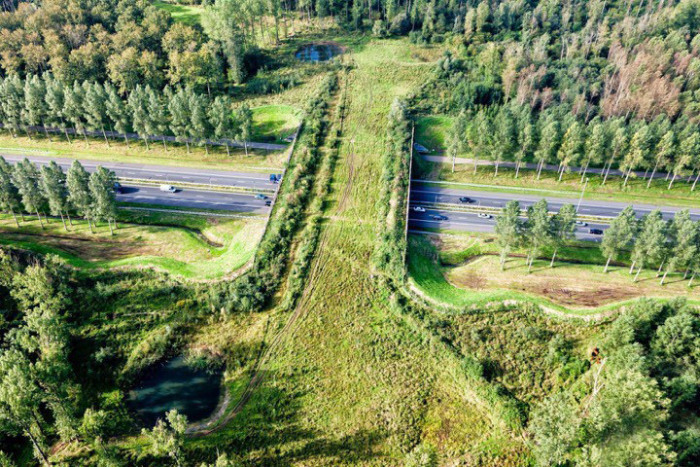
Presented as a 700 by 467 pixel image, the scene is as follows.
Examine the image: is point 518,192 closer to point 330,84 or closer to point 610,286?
point 610,286

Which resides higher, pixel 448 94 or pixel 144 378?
pixel 448 94

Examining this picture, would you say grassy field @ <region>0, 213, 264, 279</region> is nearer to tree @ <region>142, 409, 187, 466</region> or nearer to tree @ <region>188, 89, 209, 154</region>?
tree @ <region>188, 89, 209, 154</region>

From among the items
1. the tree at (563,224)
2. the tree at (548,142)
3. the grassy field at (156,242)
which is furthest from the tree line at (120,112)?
the tree at (563,224)

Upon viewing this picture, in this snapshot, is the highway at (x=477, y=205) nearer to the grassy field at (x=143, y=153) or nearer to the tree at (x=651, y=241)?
the tree at (x=651, y=241)

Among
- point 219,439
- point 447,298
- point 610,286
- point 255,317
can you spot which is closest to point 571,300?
point 610,286

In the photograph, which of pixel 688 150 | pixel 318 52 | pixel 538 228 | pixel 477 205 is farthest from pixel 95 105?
pixel 688 150

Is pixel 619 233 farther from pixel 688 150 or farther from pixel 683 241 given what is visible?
pixel 688 150

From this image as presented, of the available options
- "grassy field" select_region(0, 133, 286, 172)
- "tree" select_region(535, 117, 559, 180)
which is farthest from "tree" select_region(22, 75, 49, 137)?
"tree" select_region(535, 117, 559, 180)
